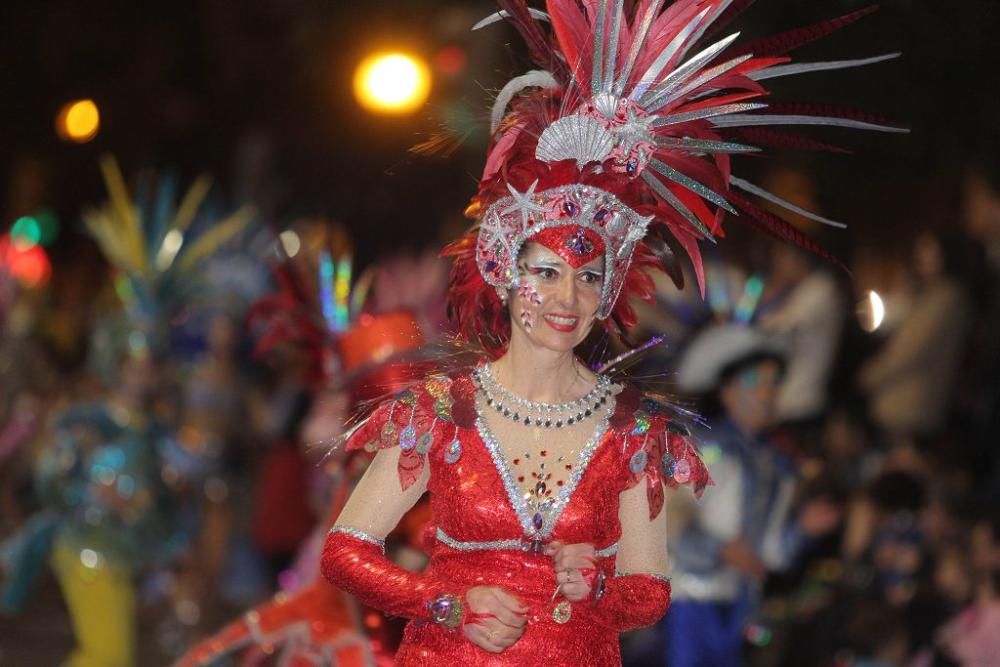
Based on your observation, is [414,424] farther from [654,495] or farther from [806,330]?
→ [806,330]

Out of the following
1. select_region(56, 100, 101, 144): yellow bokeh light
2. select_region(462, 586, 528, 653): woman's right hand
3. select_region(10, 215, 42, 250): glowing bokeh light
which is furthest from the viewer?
select_region(56, 100, 101, 144): yellow bokeh light

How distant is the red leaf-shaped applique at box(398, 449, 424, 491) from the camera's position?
474cm

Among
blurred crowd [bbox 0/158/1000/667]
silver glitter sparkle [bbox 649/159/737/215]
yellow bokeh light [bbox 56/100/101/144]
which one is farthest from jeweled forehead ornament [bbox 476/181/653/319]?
yellow bokeh light [bbox 56/100/101/144]

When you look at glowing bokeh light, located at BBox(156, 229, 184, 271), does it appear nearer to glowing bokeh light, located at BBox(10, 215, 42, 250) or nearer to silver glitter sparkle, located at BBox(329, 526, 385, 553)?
silver glitter sparkle, located at BBox(329, 526, 385, 553)

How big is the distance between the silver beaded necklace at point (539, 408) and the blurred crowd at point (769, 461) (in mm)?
1645

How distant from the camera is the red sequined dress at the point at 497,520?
458cm

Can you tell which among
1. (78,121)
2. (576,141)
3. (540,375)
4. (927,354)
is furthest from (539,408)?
(78,121)

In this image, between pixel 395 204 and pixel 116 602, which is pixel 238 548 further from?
pixel 395 204

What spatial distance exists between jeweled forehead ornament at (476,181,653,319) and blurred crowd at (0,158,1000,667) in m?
1.82

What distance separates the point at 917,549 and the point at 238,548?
20.2 feet

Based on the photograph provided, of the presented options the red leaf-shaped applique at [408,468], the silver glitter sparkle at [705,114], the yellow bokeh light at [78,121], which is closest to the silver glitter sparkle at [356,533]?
Result: the red leaf-shaped applique at [408,468]

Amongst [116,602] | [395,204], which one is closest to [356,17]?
[395,204]

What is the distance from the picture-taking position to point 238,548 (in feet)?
44.9

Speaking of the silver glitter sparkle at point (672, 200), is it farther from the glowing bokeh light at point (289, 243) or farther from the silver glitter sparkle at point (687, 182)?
the glowing bokeh light at point (289, 243)
